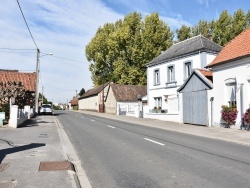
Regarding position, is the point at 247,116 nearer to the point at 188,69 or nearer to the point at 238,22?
the point at 188,69

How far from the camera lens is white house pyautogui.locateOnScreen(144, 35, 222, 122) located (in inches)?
1051

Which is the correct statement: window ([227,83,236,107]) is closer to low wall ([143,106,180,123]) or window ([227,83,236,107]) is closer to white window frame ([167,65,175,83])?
low wall ([143,106,180,123])

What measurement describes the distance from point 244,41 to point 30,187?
691 inches

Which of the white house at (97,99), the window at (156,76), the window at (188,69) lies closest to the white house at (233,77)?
the window at (188,69)

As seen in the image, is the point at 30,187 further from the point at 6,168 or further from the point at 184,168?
the point at 184,168

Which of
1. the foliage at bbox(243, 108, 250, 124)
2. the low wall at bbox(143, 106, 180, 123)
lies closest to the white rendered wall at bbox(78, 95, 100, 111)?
the low wall at bbox(143, 106, 180, 123)

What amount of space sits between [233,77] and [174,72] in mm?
11171

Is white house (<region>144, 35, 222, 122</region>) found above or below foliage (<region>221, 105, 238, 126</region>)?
above

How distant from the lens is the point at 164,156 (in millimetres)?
9469

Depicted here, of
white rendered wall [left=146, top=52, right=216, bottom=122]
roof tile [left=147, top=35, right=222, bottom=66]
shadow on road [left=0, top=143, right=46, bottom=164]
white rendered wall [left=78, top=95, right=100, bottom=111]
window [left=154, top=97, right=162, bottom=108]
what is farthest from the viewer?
white rendered wall [left=78, top=95, right=100, bottom=111]

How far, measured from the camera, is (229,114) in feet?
61.1

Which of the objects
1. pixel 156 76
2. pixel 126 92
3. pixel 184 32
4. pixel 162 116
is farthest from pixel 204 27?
pixel 162 116

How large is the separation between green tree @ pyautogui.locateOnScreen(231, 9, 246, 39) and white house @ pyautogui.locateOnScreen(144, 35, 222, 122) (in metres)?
18.2

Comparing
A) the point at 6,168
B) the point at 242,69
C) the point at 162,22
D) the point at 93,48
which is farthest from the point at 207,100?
the point at 93,48
